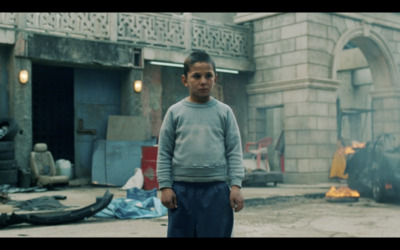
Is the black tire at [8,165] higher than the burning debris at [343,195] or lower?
higher

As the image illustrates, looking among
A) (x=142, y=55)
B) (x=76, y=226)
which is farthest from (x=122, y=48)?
(x=76, y=226)

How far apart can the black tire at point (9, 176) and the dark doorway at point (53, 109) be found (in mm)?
4372

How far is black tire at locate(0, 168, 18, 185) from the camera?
1210 cm

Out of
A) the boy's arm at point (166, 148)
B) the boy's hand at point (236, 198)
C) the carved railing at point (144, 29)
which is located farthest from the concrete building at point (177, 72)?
the boy's hand at point (236, 198)

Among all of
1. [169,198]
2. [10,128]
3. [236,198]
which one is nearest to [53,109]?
[10,128]

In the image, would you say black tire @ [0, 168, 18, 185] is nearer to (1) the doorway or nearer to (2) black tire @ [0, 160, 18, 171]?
(2) black tire @ [0, 160, 18, 171]

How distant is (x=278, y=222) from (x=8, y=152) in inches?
284

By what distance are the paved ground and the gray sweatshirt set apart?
3.26 metres

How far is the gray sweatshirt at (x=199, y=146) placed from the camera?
358 cm

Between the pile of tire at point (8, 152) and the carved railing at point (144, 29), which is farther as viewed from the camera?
the carved railing at point (144, 29)

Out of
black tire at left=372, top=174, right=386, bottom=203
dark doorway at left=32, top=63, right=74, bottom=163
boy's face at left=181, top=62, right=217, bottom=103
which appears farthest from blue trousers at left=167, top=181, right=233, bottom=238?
dark doorway at left=32, top=63, right=74, bottom=163

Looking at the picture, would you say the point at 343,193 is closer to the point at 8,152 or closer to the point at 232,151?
the point at 8,152

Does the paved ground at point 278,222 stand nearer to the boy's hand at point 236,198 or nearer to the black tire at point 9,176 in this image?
the black tire at point 9,176

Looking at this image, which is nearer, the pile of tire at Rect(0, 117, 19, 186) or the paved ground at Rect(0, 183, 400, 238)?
the paved ground at Rect(0, 183, 400, 238)
